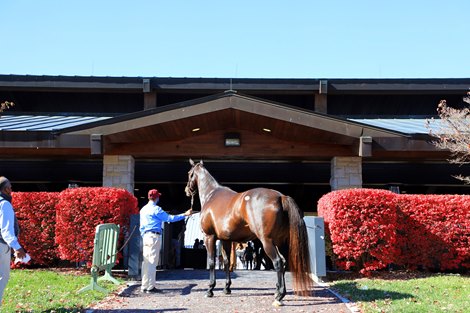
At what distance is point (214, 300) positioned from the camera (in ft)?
27.3

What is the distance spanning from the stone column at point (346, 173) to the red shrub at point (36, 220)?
24.2 ft

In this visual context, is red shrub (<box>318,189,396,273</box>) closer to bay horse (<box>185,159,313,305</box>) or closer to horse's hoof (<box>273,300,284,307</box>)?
bay horse (<box>185,159,313,305</box>)

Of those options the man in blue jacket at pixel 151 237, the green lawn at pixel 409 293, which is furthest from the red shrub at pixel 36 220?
the green lawn at pixel 409 293

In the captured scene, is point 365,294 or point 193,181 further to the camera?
point 193,181

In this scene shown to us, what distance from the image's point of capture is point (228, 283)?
29.2 ft

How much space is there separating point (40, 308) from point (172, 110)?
21.8 feet

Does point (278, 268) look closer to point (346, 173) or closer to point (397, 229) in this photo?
point (397, 229)

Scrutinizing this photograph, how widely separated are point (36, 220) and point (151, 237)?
3.75 meters

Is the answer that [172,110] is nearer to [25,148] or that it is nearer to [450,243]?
[25,148]

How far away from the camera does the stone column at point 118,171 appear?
44.9ft

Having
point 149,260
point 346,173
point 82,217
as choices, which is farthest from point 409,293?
point 82,217

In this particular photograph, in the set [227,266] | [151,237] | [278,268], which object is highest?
[151,237]

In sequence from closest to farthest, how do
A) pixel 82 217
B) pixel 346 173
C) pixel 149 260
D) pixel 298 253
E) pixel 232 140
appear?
pixel 298 253
pixel 149 260
pixel 82 217
pixel 346 173
pixel 232 140

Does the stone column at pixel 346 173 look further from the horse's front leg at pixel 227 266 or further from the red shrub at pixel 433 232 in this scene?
the horse's front leg at pixel 227 266
